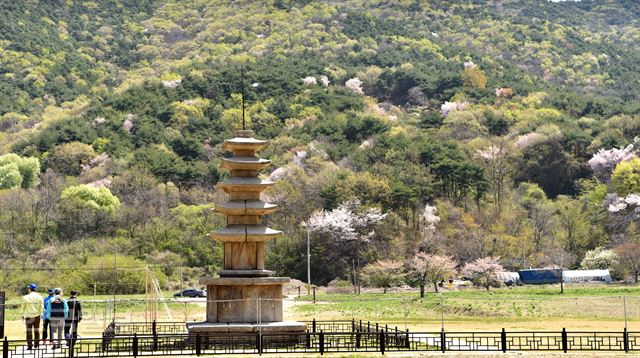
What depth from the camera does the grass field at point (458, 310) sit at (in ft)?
160

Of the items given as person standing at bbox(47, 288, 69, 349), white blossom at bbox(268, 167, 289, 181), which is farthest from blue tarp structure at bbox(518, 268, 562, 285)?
person standing at bbox(47, 288, 69, 349)

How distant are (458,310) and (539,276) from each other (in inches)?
882

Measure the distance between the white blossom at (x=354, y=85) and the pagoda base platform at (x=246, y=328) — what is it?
106 metres

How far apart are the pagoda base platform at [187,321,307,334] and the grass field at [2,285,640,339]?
30.1 feet

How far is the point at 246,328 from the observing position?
37.1 meters

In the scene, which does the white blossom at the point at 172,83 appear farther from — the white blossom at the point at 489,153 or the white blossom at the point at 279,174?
the white blossom at the point at 489,153

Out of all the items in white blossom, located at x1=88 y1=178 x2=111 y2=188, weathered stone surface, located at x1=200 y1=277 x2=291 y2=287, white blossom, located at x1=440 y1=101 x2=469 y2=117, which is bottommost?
weathered stone surface, located at x1=200 y1=277 x2=291 y2=287

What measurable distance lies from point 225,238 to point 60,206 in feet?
172

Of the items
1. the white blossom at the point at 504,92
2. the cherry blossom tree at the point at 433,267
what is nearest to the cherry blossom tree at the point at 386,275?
the cherry blossom tree at the point at 433,267

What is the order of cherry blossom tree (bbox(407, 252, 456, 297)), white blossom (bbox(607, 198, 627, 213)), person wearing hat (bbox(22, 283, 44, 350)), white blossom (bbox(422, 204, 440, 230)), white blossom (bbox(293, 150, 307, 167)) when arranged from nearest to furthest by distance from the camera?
1. person wearing hat (bbox(22, 283, 44, 350))
2. cherry blossom tree (bbox(407, 252, 456, 297))
3. white blossom (bbox(422, 204, 440, 230))
4. white blossom (bbox(607, 198, 627, 213))
5. white blossom (bbox(293, 150, 307, 167))

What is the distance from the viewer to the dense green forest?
85562 millimetres

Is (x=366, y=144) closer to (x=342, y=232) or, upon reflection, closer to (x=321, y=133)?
(x=321, y=133)

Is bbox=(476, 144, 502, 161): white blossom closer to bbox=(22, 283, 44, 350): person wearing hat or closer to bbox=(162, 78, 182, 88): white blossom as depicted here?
bbox=(162, 78, 182, 88): white blossom

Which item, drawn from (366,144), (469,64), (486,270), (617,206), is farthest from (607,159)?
(469,64)
